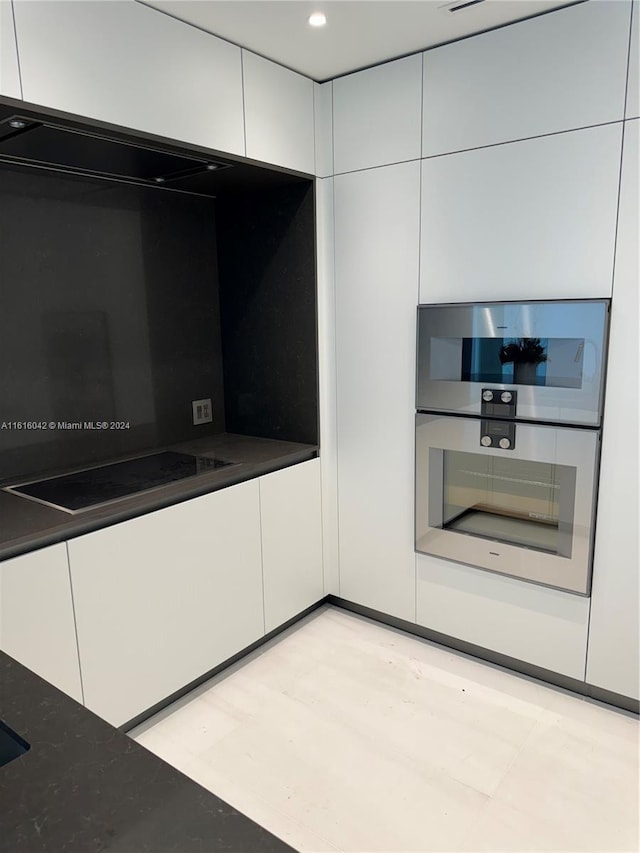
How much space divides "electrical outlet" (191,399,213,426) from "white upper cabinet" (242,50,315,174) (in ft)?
3.87

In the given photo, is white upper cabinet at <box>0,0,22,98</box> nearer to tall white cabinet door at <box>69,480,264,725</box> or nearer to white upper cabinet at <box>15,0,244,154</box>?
white upper cabinet at <box>15,0,244,154</box>

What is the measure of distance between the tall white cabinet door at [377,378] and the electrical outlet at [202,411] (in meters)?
0.69

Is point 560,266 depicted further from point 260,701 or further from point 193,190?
point 260,701

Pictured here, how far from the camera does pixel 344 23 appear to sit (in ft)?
6.68

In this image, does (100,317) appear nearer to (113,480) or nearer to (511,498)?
(113,480)

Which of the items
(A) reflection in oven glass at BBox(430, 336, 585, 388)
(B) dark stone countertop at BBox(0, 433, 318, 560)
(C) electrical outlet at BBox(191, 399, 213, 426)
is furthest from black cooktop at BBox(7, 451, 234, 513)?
(A) reflection in oven glass at BBox(430, 336, 585, 388)

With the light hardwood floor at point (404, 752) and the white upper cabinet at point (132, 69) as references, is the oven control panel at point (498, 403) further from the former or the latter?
the white upper cabinet at point (132, 69)

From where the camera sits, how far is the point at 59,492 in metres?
2.13

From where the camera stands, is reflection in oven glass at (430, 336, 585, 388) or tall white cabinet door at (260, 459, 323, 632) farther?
tall white cabinet door at (260, 459, 323, 632)

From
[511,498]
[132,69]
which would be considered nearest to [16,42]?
[132,69]

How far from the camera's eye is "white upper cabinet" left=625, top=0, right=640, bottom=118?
→ 183 cm

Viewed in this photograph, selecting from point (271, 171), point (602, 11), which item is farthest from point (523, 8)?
point (271, 171)

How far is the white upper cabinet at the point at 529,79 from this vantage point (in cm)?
191

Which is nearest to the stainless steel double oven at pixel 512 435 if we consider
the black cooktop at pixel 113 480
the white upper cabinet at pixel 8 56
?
the black cooktop at pixel 113 480
